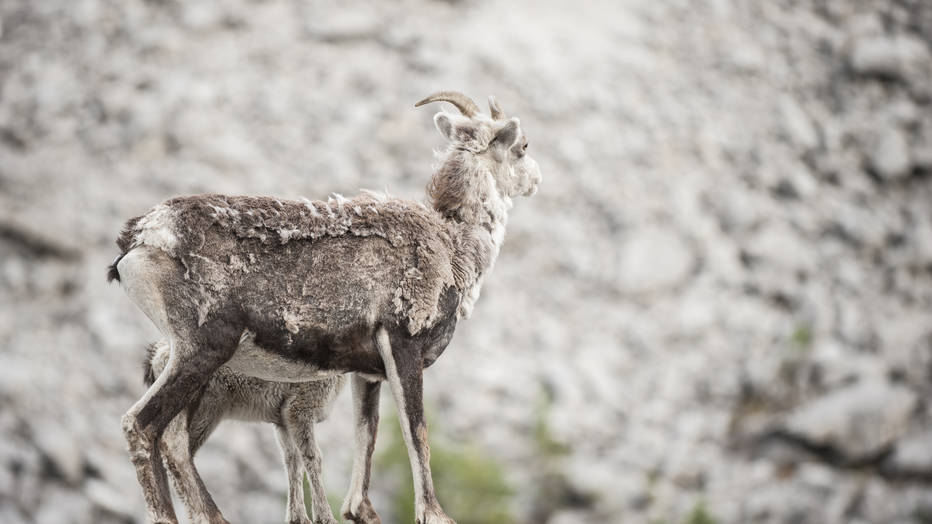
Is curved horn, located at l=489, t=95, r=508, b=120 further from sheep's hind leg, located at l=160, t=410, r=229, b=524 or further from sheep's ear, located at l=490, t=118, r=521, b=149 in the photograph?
sheep's hind leg, located at l=160, t=410, r=229, b=524

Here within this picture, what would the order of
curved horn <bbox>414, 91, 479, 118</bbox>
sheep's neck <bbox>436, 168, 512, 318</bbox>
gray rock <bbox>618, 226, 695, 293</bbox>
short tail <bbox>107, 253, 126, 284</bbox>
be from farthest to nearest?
gray rock <bbox>618, 226, 695, 293</bbox> → curved horn <bbox>414, 91, 479, 118</bbox> → sheep's neck <bbox>436, 168, 512, 318</bbox> → short tail <bbox>107, 253, 126, 284</bbox>

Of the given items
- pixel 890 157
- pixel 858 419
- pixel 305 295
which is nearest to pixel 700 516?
pixel 858 419

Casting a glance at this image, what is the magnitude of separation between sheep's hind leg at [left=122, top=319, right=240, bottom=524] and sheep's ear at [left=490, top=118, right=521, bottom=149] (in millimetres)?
3020

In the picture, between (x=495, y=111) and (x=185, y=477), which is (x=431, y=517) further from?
(x=495, y=111)

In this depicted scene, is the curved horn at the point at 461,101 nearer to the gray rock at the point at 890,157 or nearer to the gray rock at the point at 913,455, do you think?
the gray rock at the point at 913,455

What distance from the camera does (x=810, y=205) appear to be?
4338 centimetres

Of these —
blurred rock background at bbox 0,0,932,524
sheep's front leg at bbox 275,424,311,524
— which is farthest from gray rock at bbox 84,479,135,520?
sheep's front leg at bbox 275,424,311,524

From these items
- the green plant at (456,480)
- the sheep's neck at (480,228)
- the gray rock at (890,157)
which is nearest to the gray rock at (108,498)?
the green plant at (456,480)

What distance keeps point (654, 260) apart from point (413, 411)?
33.1 m

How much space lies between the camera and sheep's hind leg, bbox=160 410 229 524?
761cm

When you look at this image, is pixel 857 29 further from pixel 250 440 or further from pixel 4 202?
pixel 4 202

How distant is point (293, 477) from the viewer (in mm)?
8883

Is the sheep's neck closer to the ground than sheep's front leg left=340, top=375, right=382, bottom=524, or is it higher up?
higher up

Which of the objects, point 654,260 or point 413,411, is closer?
point 413,411
